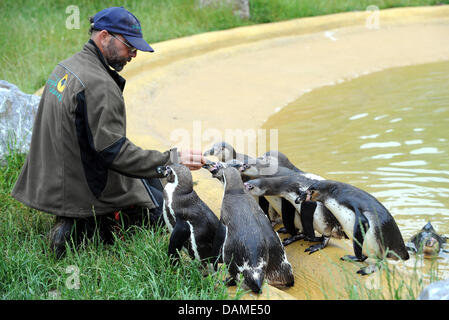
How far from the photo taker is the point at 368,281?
3.37m

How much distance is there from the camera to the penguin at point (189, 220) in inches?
139

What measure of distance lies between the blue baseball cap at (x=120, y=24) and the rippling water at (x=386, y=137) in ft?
8.09

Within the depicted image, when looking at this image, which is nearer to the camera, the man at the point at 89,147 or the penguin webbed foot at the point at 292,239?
the man at the point at 89,147

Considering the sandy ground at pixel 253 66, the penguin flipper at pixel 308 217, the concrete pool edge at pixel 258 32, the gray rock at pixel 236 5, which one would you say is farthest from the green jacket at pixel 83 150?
the gray rock at pixel 236 5

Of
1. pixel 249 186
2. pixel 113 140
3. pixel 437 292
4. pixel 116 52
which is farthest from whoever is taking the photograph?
pixel 249 186

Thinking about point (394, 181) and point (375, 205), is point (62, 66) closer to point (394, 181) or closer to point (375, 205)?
point (375, 205)

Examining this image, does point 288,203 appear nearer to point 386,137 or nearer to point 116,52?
point 116,52

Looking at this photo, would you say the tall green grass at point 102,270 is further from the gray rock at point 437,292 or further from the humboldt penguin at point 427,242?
the humboldt penguin at point 427,242

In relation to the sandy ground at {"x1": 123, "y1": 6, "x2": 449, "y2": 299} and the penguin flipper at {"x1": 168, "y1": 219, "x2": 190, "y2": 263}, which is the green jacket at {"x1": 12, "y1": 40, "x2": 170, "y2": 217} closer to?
the penguin flipper at {"x1": 168, "y1": 219, "x2": 190, "y2": 263}

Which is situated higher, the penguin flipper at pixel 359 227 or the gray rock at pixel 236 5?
the gray rock at pixel 236 5

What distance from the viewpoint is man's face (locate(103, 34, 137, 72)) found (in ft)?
12.9

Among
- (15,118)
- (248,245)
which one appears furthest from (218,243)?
(15,118)

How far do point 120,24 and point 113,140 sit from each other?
799mm

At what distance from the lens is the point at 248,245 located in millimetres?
3320
